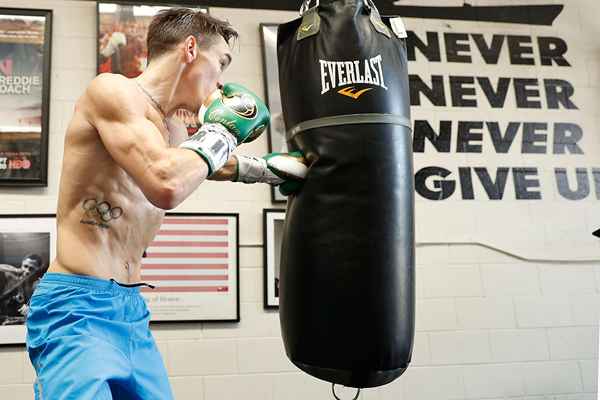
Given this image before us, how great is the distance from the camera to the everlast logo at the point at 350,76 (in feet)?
4.75

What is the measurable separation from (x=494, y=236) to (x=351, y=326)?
78.0 inches

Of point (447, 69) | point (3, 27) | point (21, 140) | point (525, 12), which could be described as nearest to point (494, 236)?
point (447, 69)

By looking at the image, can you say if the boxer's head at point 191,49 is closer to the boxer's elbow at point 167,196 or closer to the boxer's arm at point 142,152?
the boxer's arm at point 142,152

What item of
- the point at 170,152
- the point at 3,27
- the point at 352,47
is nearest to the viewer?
the point at 170,152

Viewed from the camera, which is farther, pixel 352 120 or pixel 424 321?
pixel 424 321

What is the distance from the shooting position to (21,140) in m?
2.73

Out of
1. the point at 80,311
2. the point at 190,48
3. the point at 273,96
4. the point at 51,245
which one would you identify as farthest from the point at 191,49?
the point at 51,245

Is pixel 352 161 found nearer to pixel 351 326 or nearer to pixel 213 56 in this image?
pixel 351 326

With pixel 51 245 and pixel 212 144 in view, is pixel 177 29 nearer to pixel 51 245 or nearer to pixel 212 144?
pixel 212 144

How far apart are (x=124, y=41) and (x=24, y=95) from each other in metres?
0.58

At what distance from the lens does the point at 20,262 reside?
102 inches

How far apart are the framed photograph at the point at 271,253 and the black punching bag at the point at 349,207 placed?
1.27 metres

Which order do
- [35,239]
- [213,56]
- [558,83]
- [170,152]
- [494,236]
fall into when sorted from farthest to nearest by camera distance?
[558,83], [494,236], [35,239], [213,56], [170,152]

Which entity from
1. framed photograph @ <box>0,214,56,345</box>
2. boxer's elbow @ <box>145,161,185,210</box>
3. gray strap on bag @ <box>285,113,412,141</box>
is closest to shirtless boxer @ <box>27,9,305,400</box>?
boxer's elbow @ <box>145,161,185,210</box>
